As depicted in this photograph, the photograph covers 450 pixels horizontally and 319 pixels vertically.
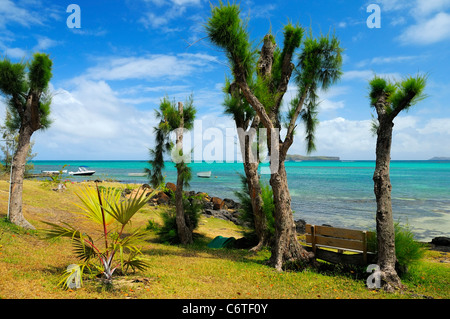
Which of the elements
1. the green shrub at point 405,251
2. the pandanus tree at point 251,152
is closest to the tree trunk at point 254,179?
the pandanus tree at point 251,152

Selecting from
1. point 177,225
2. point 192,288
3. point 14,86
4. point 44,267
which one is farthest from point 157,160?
point 192,288

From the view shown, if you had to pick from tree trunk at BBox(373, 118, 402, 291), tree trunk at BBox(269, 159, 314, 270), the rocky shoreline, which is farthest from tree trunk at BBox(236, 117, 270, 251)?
tree trunk at BBox(373, 118, 402, 291)

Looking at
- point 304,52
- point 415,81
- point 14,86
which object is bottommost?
point 415,81

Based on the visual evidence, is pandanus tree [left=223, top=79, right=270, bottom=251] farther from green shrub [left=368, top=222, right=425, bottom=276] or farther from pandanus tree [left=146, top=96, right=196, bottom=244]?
green shrub [left=368, top=222, right=425, bottom=276]

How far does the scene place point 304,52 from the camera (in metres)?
10.7

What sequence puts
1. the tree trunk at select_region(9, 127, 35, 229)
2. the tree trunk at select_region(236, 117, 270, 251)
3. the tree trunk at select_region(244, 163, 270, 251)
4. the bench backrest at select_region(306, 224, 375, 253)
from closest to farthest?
the bench backrest at select_region(306, 224, 375, 253) < the tree trunk at select_region(9, 127, 35, 229) < the tree trunk at select_region(236, 117, 270, 251) < the tree trunk at select_region(244, 163, 270, 251)

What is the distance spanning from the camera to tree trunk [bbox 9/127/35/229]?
40.4 ft

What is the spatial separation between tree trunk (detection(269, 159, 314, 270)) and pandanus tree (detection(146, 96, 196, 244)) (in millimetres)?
4852

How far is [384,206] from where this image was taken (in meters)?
8.42

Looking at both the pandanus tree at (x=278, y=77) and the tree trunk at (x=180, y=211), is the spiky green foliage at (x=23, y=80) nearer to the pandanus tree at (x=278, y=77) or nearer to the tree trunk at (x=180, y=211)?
the tree trunk at (x=180, y=211)

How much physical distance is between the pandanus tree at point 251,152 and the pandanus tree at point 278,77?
5.55 feet

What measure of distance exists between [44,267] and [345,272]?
8.17 meters
